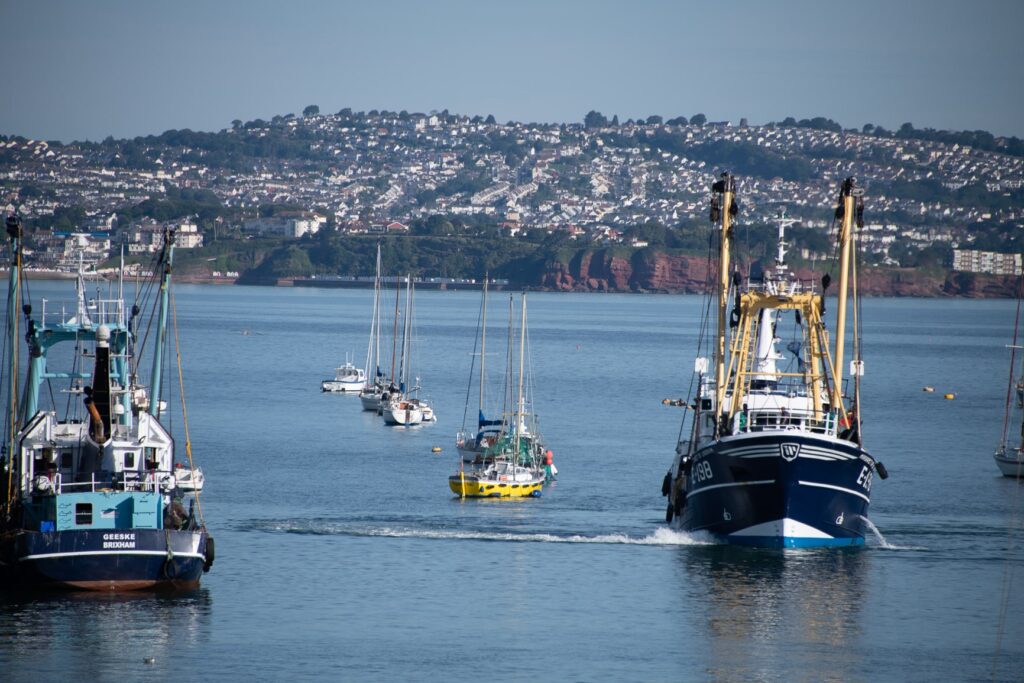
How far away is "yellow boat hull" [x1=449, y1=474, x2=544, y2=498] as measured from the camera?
58031 mm

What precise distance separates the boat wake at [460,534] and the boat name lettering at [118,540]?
12.2 meters

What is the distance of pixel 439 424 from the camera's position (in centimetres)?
8700

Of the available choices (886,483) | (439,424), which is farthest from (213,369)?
(886,483)

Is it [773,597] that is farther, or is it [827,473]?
[827,473]

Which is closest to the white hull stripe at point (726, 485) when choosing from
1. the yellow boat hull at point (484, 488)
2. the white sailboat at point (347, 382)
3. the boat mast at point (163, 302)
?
the yellow boat hull at point (484, 488)

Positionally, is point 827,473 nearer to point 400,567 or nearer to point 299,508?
point 400,567

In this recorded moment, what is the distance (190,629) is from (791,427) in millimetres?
17015

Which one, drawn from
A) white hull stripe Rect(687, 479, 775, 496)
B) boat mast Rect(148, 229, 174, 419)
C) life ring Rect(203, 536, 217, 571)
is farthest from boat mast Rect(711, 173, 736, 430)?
boat mast Rect(148, 229, 174, 419)

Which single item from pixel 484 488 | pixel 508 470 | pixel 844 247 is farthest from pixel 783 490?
pixel 508 470

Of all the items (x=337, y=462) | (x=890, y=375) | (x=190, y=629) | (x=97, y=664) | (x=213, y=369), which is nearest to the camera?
(x=97, y=664)

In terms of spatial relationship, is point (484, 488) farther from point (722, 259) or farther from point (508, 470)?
point (722, 259)

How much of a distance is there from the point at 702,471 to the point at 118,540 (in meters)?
16.8

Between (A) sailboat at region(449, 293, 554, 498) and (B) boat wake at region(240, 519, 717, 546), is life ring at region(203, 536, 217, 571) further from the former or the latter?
(A) sailboat at region(449, 293, 554, 498)

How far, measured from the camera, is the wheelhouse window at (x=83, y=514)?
121 feet
